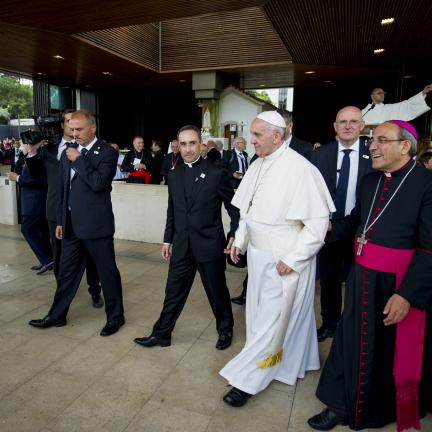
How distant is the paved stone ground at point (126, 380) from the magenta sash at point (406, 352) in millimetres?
274

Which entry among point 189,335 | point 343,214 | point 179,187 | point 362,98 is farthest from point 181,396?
point 362,98

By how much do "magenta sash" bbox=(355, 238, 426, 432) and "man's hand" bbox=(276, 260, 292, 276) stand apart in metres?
0.52

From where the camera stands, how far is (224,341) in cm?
315

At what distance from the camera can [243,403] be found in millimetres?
2393

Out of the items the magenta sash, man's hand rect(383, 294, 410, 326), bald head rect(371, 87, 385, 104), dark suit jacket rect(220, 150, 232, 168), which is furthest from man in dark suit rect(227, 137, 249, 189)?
man's hand rect(383, 294, 410, 326)

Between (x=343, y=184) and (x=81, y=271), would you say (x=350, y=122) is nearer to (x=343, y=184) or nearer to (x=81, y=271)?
(x=343, y=184)

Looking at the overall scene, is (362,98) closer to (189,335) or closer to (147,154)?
(147,154)

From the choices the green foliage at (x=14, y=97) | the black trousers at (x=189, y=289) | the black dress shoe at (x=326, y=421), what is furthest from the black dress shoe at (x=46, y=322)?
the green foliage at (x=14, y=97)

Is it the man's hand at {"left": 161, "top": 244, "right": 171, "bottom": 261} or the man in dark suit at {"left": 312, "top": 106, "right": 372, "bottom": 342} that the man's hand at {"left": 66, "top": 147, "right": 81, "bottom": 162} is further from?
the man in dark suit at {"left": 312, "top": 106, "right": 372, "bottom": 342}

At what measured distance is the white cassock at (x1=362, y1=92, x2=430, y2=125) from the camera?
14.5 ft

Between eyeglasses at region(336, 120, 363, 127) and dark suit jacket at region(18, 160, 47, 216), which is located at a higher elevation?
eyeglasses at region(336, 120, 363, 127)

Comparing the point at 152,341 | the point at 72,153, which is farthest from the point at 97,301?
the point at 72,153

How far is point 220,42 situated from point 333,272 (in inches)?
470

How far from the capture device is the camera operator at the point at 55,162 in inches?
155
